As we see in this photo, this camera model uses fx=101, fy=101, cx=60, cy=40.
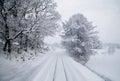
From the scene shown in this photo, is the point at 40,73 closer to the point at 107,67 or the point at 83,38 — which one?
the point at 83,38

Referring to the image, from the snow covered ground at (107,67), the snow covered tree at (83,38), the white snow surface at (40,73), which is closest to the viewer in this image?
the white snow surface at (40,73)

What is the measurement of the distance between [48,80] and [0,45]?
999cm

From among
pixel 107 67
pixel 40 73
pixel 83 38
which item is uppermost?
pixel 83 38

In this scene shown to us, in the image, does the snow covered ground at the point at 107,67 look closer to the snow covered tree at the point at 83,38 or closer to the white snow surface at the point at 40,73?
the snow covered tree at the point at 83,38

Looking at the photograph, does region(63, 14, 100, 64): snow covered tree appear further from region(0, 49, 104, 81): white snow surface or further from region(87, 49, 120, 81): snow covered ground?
region(0, 49, 104, 81): white snow surface

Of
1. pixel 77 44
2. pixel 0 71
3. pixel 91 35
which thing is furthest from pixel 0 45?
pixel 91 35

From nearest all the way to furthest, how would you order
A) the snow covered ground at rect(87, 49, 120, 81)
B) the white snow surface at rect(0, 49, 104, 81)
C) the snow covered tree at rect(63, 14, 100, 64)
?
the white snow surface at rect(0, 49, 104, 81) → the snow covered ground at rect(87, 49, 120, 81) → the snow covered tree at rect(63, 14, 100, 64)

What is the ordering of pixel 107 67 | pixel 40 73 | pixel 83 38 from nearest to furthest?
pixel 40 73
pixel 107 67
pixel 83 38

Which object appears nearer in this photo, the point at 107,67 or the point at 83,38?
the point at 107,67

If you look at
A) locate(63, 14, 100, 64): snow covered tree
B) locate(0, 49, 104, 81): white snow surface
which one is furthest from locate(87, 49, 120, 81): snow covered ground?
locate(0, 49, 104, 81): white snow surface

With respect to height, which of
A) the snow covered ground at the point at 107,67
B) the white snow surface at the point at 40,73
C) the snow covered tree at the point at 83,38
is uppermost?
the snow covered tree at the point at 83,38

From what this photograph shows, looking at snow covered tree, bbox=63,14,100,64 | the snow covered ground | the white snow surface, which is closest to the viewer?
the white snow surface

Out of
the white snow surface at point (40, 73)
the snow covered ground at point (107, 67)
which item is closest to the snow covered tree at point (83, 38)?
the snow covered ground at point (107, 67)

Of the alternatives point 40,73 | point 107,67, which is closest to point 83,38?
point 107,67
